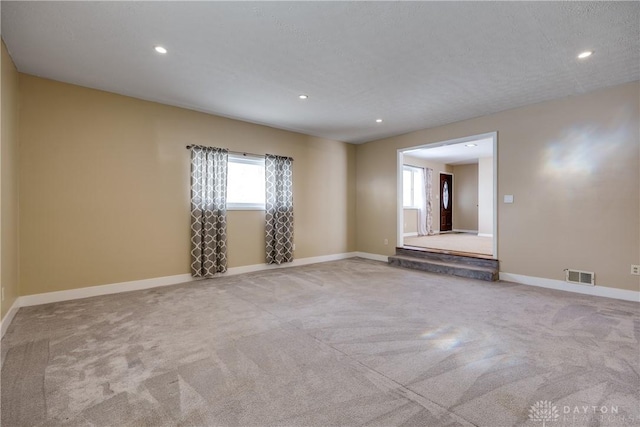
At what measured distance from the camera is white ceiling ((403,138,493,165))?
7316mm

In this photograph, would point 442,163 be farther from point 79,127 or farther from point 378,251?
point 79,127

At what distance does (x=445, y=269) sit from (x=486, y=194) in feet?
16.5

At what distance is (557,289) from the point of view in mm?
4039

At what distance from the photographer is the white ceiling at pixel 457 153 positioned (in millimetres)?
7316

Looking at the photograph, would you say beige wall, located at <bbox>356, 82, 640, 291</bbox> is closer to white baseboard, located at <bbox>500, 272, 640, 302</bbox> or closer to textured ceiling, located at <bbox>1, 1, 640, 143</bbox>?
white baseboard, located at <bbox>500, 272, 640, 302</bbox>

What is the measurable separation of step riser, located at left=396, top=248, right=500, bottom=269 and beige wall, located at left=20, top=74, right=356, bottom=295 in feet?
9.90

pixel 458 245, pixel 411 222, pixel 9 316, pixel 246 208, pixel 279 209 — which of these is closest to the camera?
pixel 9 316

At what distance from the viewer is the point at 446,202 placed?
1034 cm

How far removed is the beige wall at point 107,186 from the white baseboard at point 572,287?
4.24 m

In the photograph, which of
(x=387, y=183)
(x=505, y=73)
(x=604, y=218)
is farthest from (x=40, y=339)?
(x=604, y=218)

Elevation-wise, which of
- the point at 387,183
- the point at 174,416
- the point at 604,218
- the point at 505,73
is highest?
the point at 505,73

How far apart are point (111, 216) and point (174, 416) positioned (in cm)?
321

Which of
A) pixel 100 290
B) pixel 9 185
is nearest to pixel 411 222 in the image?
pixel 100 290

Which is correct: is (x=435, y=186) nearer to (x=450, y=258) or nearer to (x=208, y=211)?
(x=450, y=258)
